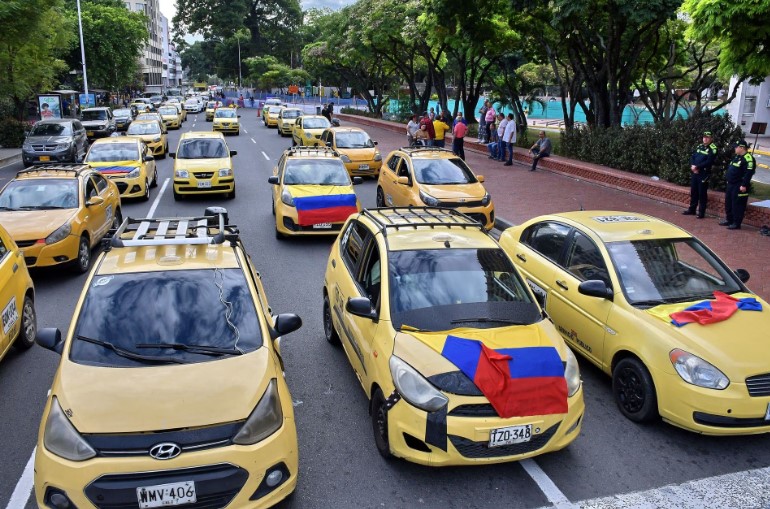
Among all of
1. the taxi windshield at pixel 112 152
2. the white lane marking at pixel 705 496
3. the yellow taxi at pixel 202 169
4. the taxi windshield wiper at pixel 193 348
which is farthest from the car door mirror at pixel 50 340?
the taxi windshield at pixel 112 152

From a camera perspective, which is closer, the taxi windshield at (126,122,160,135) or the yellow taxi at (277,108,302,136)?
the taxi windshield at (126,122,160,135)

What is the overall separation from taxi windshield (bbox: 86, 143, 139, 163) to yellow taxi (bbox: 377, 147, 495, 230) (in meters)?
6.90

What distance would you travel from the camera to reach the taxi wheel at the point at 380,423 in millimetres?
4953

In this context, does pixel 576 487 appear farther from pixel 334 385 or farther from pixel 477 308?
pixel 334 385

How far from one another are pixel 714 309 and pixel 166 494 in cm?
495

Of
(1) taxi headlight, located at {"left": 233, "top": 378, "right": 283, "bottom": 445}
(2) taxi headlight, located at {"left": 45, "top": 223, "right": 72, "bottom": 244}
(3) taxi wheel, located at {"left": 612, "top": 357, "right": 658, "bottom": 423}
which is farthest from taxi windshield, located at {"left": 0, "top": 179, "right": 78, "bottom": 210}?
(3) taxi wheel, located at {"left": 612, "top": 357, "right": 658, "bottom": 423}

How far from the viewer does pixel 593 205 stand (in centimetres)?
1534

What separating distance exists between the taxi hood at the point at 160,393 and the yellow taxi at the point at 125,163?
1191cm

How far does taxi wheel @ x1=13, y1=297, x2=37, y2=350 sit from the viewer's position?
23.3 ft

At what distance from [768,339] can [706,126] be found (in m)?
10.7

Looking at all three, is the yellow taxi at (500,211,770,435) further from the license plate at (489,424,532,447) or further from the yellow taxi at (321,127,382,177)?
the yellow taxi at (321,127,382,177)

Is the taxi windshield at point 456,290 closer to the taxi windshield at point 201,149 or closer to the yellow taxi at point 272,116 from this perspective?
the taxi windshield at point 201,149

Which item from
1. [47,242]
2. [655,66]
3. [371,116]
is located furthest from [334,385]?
[371,116]

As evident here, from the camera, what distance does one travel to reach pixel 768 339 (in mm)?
5531
